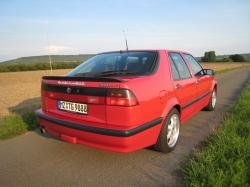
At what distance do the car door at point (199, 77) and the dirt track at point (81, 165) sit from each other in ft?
4.11

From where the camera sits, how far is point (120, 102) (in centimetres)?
291

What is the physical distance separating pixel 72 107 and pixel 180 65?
2.21 m

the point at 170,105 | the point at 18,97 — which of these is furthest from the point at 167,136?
the point at 18,97

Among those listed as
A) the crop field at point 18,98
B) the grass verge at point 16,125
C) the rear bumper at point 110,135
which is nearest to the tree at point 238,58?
the crop field at point 18,98

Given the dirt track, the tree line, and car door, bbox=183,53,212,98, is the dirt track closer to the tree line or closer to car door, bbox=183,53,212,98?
car door, bbox=183,53,212,98

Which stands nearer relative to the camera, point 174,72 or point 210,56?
point 174,72

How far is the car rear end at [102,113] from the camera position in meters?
2.93

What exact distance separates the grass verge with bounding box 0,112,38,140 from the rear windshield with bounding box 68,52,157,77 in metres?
1.89

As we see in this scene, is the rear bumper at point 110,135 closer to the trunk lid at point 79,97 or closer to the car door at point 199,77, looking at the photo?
the trunk lid at point 79,97

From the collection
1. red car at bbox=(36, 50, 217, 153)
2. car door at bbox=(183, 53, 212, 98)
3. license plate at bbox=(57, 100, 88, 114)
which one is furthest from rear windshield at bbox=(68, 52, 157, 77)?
car door at bbox=(183, 53, 212, 98)

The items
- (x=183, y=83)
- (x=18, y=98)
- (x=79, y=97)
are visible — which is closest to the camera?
(x=79, y=97)

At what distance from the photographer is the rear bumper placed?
9.67 ft

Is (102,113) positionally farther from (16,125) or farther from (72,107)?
(16,125)

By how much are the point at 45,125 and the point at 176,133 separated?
2072 mm
